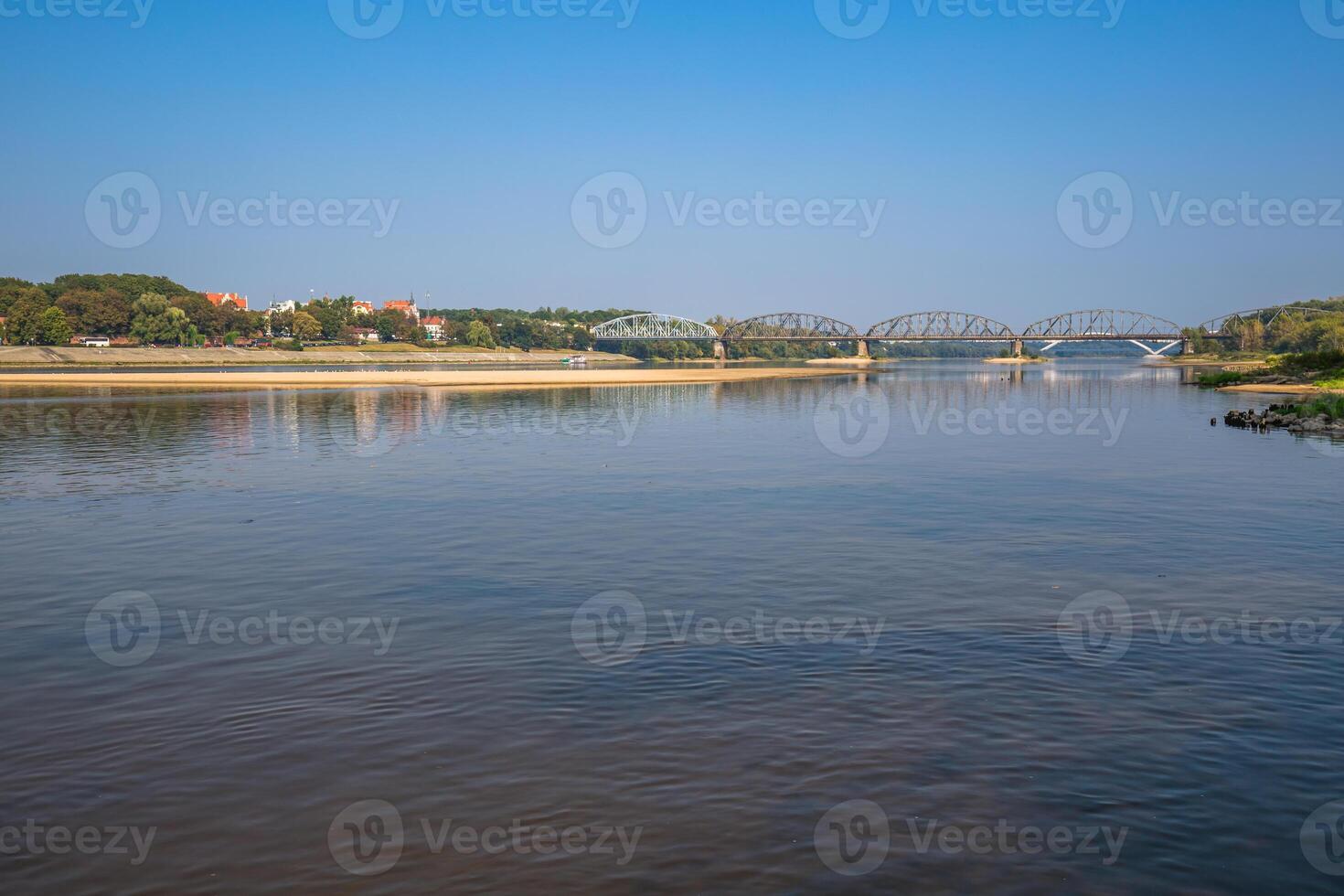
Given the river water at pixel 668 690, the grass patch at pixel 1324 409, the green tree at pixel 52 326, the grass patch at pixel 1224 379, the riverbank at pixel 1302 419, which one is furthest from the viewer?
the green tree at pixel 52 326

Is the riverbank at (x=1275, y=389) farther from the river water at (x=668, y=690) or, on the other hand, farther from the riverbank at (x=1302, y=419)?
the river water at (x=668, y=690)

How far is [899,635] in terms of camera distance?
49.4 feet

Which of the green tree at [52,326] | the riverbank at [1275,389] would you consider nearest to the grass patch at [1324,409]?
the riverbank at [1275,389]

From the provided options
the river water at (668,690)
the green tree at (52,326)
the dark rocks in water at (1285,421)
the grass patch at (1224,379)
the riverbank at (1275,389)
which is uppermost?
the green tree at (52,326)

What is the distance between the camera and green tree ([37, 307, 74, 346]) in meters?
194

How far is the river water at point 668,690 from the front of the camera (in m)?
8.73

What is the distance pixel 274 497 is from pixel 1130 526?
22404mm

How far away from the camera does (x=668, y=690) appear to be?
12680 millimetres

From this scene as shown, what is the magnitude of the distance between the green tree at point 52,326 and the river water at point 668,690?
193 m

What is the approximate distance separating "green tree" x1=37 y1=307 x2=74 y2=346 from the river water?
19306 centimetres

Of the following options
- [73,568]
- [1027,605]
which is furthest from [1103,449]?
[73,568]

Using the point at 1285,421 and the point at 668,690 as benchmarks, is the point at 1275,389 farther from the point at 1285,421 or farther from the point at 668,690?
the point at 668,690

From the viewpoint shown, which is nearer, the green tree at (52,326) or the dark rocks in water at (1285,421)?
the dark rocks in water at (1285,421)

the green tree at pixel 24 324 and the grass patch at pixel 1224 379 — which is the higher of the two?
the green tree at pixel 24 324
